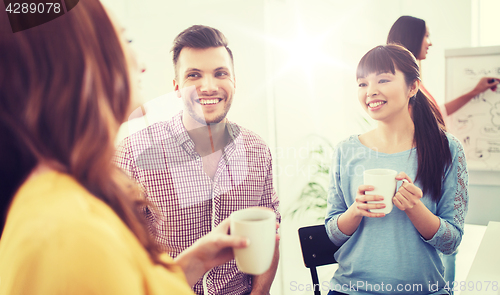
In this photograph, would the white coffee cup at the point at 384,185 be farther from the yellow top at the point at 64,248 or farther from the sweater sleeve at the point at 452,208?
the yellow top at the point at 64,248

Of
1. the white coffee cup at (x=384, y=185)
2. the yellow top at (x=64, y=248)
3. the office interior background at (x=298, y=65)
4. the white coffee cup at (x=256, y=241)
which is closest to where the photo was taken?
the yellow top at (x=64, y=248)

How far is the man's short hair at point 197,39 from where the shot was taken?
74cm

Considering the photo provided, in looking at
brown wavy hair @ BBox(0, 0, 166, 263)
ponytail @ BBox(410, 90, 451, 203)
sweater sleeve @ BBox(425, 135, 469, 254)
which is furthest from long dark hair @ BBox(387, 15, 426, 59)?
brown wavy hair @ BBox(0, 0, 166, 263)

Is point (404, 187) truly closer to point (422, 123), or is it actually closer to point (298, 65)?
point (422, 123)

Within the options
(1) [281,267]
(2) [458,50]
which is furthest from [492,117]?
(1) [281,267]

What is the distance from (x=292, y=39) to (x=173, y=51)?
1.31 feet

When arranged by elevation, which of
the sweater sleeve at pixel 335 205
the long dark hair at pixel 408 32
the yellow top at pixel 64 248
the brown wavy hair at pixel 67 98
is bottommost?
→ the sweater sleeve at pixel 335 205

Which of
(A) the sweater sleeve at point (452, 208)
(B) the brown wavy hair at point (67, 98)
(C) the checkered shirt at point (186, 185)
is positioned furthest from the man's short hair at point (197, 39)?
(A) the sweater sleeve at point (452, 208)

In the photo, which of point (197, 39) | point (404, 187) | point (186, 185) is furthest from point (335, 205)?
point (197, 39)

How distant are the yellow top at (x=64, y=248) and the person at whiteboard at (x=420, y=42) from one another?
79 cm

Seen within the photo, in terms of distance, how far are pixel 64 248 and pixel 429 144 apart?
798 mm

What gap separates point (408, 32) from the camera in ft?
2.62

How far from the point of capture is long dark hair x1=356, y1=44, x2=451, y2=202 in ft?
2.44

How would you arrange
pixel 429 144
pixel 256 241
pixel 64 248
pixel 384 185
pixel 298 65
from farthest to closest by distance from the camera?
pixel 298 65
pixel 429 144
pixel 384 185
pixel 256 241
pixel 64 248
